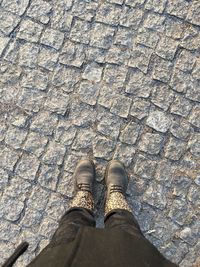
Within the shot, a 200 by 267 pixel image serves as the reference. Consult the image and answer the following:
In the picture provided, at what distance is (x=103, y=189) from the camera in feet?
11.1

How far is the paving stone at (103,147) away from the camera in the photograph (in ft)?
11.0

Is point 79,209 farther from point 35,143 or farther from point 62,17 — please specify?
point 62,17

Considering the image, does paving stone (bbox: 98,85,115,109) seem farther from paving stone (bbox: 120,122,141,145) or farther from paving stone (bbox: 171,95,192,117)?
paving stone (bbox: 171,95,192,117)

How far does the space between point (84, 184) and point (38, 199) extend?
0.44m

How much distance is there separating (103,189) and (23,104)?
97 centimetres

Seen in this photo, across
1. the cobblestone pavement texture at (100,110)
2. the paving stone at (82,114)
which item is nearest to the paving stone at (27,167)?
the cobblestone pavement texture at (100,110)

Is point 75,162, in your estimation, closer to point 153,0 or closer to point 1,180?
point 1,180

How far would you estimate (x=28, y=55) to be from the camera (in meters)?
3.46

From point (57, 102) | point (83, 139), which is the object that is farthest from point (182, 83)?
point (57, 102)

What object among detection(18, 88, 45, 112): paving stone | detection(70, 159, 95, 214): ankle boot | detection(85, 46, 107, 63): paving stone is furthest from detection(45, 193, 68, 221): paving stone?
detection(85, 46, 107, 63): paving stone

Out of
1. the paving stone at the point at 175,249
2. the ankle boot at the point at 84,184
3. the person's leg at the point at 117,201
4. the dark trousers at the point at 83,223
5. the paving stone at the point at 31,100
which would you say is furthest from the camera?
the paving stone at the point at 31,100

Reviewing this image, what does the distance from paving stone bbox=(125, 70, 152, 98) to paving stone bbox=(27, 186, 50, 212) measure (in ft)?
3.59

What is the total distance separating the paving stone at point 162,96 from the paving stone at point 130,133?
0.26m

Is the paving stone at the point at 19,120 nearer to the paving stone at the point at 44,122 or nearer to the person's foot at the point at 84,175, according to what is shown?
the paving stone at the point at 44,122
